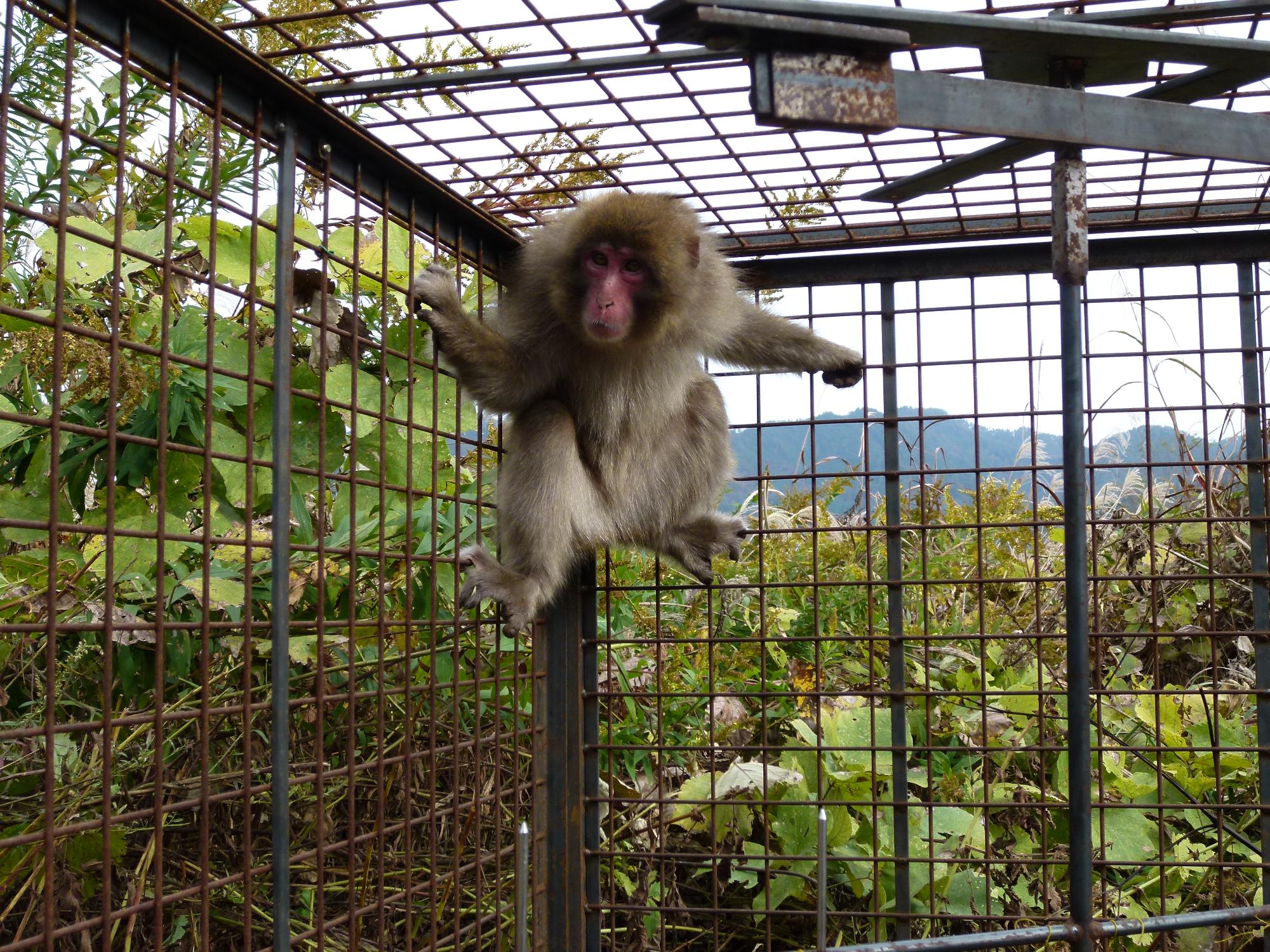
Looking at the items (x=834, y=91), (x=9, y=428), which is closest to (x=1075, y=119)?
(x=834, y=91)

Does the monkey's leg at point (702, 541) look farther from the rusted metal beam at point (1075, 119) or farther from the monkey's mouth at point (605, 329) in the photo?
the rusted metal beam at point (1075, 119)

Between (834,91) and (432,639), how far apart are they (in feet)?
5.60

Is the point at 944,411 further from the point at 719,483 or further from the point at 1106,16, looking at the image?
the point at 1106,16

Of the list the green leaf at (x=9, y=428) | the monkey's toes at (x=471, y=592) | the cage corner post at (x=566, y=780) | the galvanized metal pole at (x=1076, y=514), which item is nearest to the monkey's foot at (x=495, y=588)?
the monkey's toes at (x=471, y=592)

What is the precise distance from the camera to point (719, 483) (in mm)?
4176

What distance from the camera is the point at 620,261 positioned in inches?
144

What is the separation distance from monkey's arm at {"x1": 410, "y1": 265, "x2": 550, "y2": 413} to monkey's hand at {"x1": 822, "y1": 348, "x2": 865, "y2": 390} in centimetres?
106

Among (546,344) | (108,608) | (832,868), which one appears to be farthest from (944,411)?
(108,608)

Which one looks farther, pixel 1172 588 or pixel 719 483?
pixel 1172 588

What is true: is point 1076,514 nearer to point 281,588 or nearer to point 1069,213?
point 1069,213

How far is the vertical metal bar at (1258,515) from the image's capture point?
3367mm

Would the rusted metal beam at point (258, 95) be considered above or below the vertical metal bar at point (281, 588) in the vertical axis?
above

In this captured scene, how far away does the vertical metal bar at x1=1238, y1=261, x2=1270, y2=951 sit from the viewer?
3367mm

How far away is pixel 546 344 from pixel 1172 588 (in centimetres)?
323
